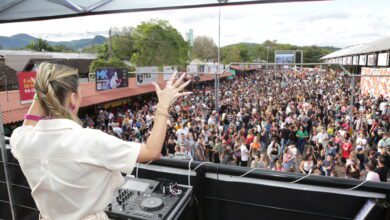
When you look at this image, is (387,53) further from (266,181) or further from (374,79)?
(266,181)

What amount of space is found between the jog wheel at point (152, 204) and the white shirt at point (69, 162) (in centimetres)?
51

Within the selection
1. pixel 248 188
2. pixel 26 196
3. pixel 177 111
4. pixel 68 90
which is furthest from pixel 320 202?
pixel 177 111

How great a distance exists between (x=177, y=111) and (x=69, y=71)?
13753mm

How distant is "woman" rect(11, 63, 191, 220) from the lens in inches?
42.1

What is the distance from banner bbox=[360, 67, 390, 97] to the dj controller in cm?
1671

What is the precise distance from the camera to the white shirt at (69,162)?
107cm

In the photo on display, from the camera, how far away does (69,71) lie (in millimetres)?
1169

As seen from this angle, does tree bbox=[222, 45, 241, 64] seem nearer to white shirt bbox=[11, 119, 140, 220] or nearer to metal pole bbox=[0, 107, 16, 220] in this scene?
metal pole bbox=[0, 107, 16, 220]

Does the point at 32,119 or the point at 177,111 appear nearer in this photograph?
the point at 32,119

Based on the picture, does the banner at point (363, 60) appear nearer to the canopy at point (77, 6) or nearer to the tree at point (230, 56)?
the canopy at point (77, 6)

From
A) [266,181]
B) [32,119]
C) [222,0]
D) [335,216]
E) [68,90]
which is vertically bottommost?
[335,216]

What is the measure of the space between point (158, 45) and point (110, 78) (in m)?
20.9

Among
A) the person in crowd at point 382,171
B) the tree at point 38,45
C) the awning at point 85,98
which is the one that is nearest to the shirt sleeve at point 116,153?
the person in crowd at point 382,171

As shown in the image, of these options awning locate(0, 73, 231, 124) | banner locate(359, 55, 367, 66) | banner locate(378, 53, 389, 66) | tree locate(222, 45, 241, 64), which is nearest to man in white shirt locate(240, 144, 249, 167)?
awning locate(0, 73, 231, 124)
